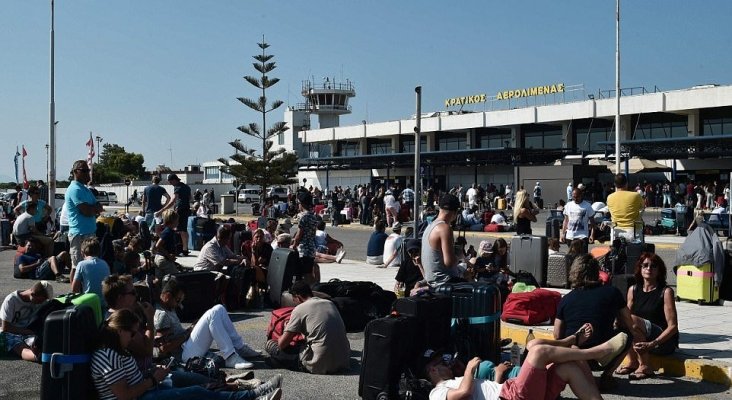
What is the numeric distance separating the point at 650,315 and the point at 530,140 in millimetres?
53222

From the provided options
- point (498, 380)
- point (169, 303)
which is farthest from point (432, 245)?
point (169, 303)

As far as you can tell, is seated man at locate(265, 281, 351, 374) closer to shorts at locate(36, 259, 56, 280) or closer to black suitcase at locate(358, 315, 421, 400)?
black suitcase at locate(358, 315, 421, 400)

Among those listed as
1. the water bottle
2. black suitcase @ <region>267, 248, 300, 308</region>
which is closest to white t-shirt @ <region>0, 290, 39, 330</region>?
black suitcase @ <region>267, 248, 300, 308</region>

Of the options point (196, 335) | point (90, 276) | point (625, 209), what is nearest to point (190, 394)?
point (196, 335)

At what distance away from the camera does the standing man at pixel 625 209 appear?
1267 centimetres

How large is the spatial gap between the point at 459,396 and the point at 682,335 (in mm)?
4248

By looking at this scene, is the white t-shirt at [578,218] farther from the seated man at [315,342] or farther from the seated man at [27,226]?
the seated man at [27,226]

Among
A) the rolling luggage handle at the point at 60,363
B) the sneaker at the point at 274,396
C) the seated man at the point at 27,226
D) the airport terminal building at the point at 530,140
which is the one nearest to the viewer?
the rolling luggage handle at the point at 60,363

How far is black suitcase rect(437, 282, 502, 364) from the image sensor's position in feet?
24.8

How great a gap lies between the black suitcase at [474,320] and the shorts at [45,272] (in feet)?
34.7

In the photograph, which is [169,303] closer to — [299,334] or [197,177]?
[299,334]

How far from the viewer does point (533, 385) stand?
6.04 meters

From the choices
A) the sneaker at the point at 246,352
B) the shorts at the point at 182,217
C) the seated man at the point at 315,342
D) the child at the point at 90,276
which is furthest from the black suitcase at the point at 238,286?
the shorts at the point at 182,217

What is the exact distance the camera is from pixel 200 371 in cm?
750
